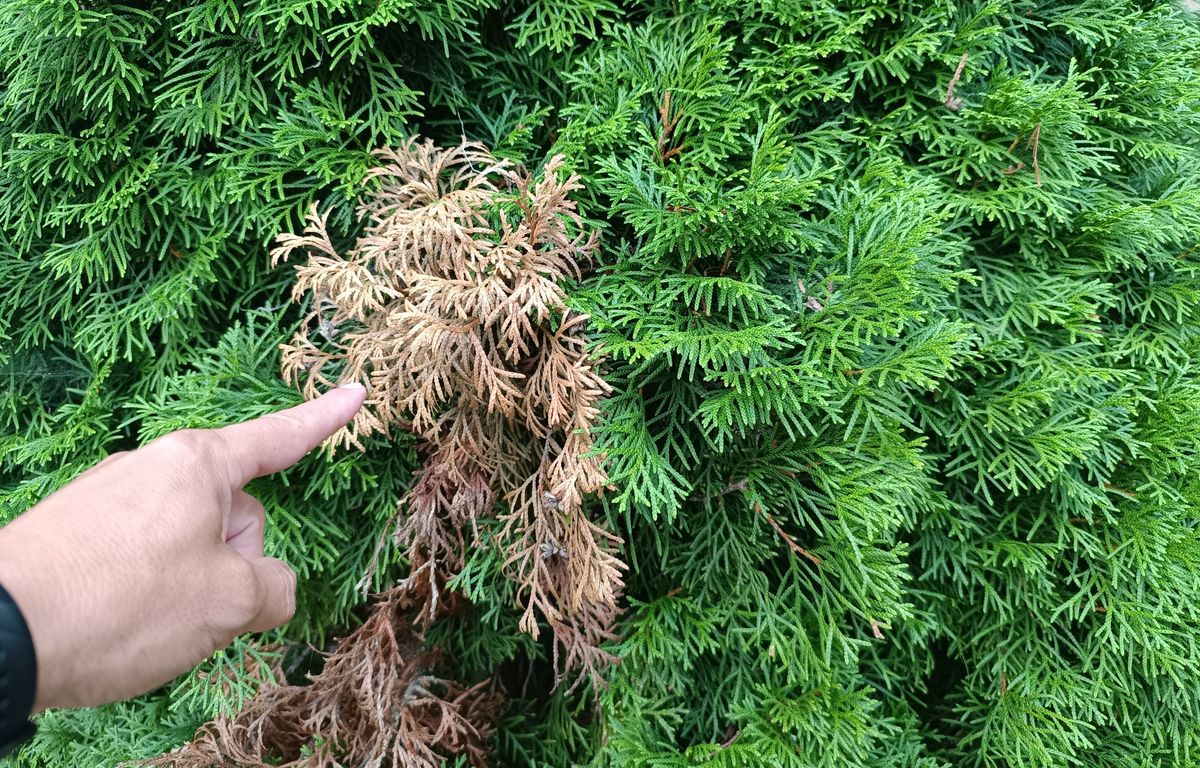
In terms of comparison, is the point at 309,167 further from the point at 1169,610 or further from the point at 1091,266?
the point at 1169,610

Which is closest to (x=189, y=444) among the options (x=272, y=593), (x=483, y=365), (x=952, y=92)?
(x=272, y=593)

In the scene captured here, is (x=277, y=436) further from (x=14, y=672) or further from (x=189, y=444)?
(x=14, y=672)

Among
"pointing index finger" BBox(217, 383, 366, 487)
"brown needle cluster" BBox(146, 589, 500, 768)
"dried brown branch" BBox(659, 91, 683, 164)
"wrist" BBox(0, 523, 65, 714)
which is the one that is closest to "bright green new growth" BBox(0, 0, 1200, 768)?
"dried brown branch" BBox(659, 91, 683, 164)

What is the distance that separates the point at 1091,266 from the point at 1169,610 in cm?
88

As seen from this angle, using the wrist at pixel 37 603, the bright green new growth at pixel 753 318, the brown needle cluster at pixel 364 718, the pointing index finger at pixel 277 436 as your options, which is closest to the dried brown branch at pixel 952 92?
the bright green new growth at pixel 753 318

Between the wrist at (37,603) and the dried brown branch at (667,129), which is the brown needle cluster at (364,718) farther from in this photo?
the dried brown branch at (667,129)

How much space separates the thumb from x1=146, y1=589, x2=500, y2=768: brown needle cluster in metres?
0.63

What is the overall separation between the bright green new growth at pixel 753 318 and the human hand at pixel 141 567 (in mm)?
712

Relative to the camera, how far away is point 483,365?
1.46 metres

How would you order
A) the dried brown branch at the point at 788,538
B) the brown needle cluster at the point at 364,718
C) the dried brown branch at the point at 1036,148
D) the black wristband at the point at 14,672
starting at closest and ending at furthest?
the black wristband at the point at 14,672
the dried brown branch at the point at 788,538
the brown needle cluster at the point at 364,718
the dried brown branch at the point at 1036,148

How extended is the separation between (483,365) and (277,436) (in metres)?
0.47

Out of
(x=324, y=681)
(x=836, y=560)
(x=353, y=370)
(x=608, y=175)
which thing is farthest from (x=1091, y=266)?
(x=324, y=681)

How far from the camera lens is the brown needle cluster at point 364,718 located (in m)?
1.71

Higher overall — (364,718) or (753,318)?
(753,318)
